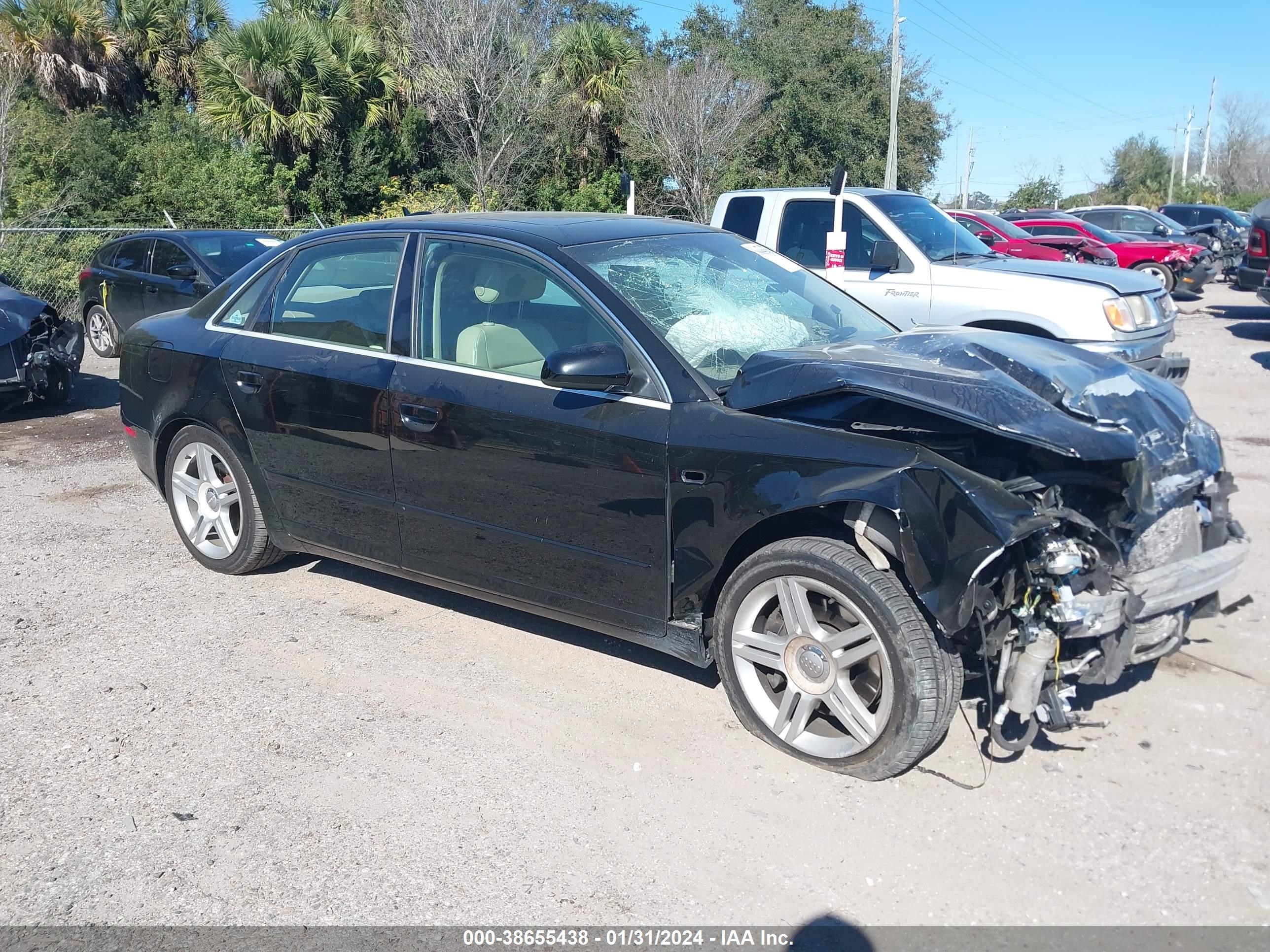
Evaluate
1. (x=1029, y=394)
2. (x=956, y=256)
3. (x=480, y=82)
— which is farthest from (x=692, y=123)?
(x=1029, y=394)

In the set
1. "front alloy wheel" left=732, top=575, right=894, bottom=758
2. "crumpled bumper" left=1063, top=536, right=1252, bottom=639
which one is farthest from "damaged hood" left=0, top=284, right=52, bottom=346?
"crumpled bumper" left=1063, top=536, right=1252, bottom=639

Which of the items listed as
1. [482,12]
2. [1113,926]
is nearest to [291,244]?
[1113,926]

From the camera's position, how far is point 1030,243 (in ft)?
58.6


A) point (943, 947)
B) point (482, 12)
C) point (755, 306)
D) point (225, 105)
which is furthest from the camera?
point (482, 12)

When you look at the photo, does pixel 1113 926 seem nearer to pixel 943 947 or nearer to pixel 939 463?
pixel 943 947

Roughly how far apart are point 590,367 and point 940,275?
5.62 m

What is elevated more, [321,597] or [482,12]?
[482,12]

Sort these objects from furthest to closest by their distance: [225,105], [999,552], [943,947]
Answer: [225,105] → [999,552] → [943,947]

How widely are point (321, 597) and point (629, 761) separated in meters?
2.24

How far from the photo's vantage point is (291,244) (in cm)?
530

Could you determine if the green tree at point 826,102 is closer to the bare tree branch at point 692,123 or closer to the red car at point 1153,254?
the bare tree branch at point 692,123

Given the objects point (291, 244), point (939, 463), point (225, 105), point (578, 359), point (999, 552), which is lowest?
point (999, 552)

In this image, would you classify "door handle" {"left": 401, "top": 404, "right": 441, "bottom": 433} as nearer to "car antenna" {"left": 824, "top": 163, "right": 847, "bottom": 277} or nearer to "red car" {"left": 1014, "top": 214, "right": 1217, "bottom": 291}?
"car antenna" {"left": 824, "top": 163, "right": 847, "bottom": 277}

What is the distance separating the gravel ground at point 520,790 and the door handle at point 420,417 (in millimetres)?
1012
